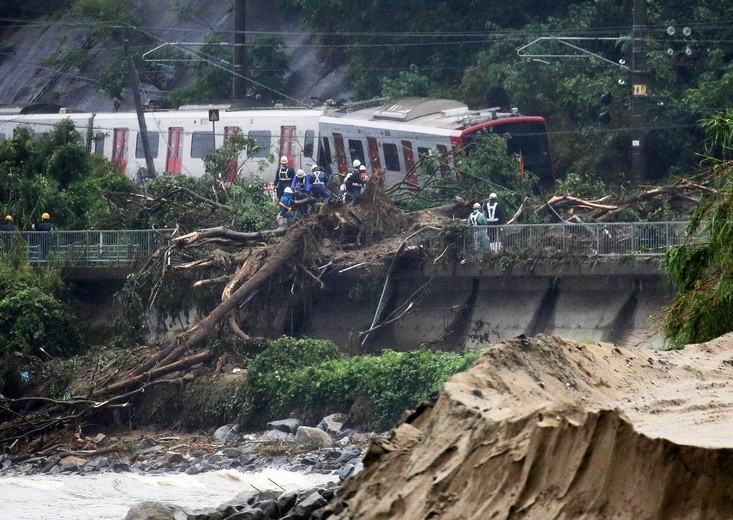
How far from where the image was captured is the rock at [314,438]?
2600 cm

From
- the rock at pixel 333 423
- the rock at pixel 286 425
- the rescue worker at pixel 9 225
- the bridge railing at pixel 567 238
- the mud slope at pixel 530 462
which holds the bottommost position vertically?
the rock at pixel 286 425

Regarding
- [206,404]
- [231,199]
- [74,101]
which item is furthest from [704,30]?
[74,101]

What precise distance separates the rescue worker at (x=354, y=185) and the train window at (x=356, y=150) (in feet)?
20.1

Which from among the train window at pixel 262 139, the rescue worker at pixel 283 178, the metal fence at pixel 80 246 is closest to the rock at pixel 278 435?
the metal fence at pixel 80 246

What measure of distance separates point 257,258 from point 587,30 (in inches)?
657

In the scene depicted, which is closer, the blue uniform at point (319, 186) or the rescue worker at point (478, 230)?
the rescue worker at point (478, 230)

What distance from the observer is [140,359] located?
29.3 m

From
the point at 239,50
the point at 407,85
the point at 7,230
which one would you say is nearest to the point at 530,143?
the point at 407,85

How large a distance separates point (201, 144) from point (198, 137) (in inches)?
10.7

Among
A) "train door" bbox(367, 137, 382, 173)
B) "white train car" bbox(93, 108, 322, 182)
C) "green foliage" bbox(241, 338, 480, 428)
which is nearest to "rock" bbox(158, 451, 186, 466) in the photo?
"green foliage" bbox(241, 338, 480, 428)

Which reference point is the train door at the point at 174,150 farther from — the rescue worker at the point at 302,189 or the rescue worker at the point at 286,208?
the rescue worker at the point at 286,208

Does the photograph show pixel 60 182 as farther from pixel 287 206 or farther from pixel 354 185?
pixel 354 185

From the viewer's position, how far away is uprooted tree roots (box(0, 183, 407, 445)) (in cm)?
2869

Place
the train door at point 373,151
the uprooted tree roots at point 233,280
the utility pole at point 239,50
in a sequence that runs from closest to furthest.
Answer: the uprooted tree roots at point 233,280, the train door at point 373,151, the utility pole at point 239,50
